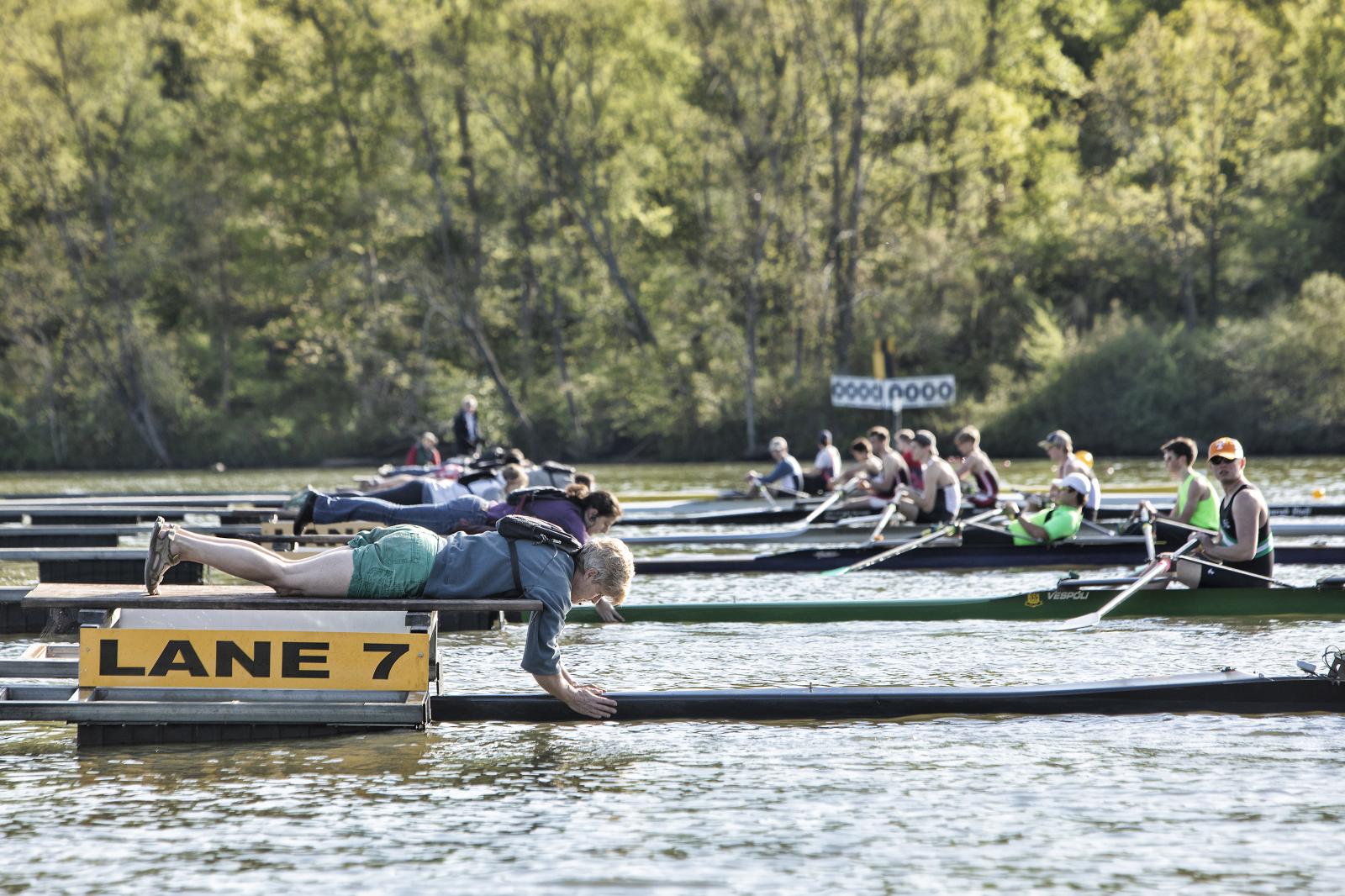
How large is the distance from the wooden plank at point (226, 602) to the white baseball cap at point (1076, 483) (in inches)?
313

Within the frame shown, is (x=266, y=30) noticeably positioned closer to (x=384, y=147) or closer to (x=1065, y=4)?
(x=384, y=147)

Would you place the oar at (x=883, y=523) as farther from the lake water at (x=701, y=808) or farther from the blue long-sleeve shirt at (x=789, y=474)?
the lake water at (x=701, y=808)

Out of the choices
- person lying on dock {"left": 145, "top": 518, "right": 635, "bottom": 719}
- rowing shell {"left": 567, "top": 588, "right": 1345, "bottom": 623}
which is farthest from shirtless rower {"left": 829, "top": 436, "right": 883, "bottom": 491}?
person lying on dock {"left": 145, "top": 518, "right": 635, "bottom": 719}

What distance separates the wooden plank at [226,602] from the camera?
6473 mm

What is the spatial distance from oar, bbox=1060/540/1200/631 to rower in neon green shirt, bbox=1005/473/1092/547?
7.96ft

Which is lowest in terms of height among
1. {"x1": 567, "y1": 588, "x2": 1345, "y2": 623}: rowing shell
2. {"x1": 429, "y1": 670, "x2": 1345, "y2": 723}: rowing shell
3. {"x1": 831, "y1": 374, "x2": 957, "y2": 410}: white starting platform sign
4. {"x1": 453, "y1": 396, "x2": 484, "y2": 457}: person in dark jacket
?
{"x1": 429, "y1": 670, "x2": 1345, "y2": 723}: rowing shell

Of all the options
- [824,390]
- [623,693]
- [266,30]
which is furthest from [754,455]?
[623,693]

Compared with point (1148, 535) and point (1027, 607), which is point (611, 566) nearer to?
point (1027, 607)

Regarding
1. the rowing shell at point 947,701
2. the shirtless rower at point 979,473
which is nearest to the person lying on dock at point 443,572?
the rowing shell at point 947,701

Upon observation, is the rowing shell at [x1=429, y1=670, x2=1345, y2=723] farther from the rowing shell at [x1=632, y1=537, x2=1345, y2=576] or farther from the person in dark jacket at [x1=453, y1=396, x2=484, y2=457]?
the person in dark jacket at [x1=453, y1=396, x2=484, y2=457]

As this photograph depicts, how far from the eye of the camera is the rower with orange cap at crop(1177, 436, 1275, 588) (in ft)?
33.3

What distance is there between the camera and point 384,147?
42.2 meters

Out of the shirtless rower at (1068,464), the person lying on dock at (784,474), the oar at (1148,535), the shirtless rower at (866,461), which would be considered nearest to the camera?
the oar at (1148,535)

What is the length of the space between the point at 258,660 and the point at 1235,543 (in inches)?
260
